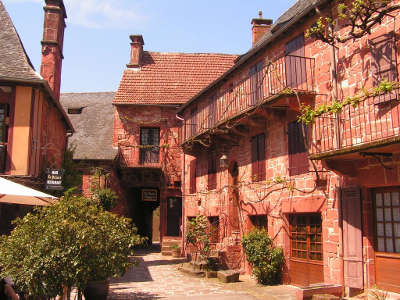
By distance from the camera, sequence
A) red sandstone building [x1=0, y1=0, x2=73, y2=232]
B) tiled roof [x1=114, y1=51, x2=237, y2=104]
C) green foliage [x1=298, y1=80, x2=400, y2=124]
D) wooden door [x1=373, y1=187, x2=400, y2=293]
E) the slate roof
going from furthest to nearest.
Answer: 1. tiled roof [x1=114, y1=51, x2=237, y2=104]
2. the slate roof
3. red sandstone building [x1=0, y1=0, x2=73, y2=232]
4. wooden door [x1=373, y1=187, x2=400, y2=293]
5. green foliage [x1=298, y1=80, x2=400, y2=124]

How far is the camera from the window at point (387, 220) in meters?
8.25

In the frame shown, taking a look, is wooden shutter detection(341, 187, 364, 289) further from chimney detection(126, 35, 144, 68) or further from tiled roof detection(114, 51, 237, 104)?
chimney detection(126, 35, 144, 68)

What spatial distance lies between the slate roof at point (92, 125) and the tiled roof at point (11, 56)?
6305mm

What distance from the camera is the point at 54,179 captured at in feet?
42.4

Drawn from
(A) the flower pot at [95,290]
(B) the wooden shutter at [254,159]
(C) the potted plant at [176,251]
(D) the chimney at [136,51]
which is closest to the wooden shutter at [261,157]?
(B) the wooden shutter at [254,159]

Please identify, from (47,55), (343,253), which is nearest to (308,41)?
(343,253)

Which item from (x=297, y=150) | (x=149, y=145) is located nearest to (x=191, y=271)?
(x=297, y=150)

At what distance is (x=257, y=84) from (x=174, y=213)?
37.1ft

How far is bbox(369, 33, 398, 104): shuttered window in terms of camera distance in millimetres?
8461

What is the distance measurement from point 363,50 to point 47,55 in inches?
501

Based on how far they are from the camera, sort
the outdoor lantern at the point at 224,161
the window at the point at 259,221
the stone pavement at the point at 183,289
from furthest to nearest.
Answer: the outdoor lantern at the point at 224,161, the window at the point at 259,221, the stone pavement at the point at 183,289

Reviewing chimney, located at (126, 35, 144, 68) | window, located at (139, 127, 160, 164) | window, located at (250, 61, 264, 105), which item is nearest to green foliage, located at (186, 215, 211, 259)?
window, located at (250, 61, 264, 105)

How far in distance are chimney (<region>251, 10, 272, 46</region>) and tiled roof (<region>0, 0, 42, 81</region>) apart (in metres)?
10.2

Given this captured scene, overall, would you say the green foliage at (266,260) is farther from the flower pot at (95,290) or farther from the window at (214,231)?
the flower pot at (95,290)
